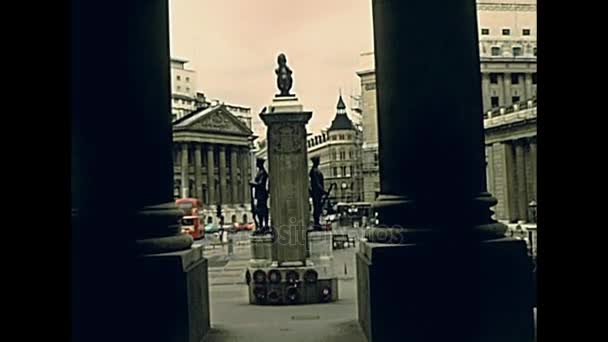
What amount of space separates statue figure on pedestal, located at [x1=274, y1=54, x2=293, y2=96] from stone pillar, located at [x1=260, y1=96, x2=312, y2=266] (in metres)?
0.81

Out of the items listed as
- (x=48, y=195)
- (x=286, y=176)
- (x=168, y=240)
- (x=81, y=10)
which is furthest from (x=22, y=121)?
(x=286, y=176)

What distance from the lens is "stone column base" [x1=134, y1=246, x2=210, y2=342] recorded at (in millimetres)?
6352

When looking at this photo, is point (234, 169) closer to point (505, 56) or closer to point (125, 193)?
point (505, 56)

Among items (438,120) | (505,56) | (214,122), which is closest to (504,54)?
(505,56)

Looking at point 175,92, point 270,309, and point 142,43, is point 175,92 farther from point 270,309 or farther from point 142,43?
point 142,43

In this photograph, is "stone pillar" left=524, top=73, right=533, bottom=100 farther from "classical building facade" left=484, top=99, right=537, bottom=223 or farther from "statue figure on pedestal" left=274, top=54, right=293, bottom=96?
"statue figure on pedestal" left=274, top=54, right=293, bottom=96

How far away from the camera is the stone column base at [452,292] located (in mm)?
6727

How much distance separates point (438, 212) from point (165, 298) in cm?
258

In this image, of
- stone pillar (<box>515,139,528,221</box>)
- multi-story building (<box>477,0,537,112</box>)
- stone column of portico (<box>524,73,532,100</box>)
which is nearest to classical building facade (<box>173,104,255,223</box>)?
multi-story building (<box>477,0,537,112</box>)

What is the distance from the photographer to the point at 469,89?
7270 mm

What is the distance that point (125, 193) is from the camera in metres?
6.77
